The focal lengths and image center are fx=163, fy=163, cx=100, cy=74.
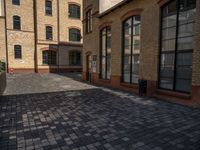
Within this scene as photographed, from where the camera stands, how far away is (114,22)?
1138cm

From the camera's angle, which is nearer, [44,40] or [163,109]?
[163,109]

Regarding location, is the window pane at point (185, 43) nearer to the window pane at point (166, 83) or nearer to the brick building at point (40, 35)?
the window pane at point (166, 83)

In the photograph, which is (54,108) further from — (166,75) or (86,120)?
(166,75)

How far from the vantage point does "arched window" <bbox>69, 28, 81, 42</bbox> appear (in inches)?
1024

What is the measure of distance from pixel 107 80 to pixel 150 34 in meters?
5.09

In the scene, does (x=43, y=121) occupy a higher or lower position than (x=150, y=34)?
lower

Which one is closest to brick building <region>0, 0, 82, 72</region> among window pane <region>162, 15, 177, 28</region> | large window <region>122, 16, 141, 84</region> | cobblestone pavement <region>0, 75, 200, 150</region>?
large window <region>122, 16, 141, 84</region>

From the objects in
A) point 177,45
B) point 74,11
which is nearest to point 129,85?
point 177,45

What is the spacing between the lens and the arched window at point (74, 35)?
26.0 meters

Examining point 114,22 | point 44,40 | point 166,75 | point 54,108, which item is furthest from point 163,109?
point 44,40

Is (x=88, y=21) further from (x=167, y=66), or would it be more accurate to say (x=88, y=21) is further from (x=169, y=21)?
(x=167, y=66)

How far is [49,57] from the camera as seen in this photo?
24.6 meters

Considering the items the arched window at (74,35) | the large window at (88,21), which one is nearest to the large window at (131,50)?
the large window at (88,21)

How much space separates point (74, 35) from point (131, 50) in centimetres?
1812
